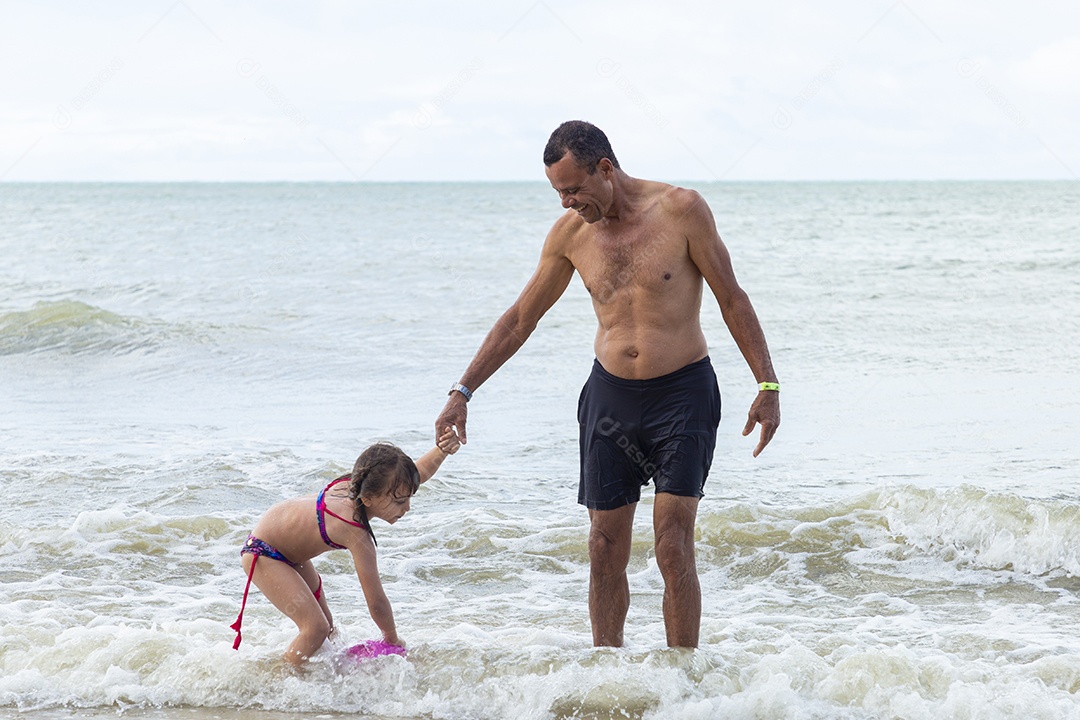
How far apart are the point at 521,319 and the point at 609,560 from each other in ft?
3.11

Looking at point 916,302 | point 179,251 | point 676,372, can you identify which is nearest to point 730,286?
point 676,372

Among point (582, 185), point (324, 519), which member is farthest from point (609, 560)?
point (582, 185)

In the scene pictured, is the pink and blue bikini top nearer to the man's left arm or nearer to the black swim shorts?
the black swim shorts

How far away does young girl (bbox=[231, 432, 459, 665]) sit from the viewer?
4.09 metres

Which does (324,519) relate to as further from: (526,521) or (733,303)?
(526,521)

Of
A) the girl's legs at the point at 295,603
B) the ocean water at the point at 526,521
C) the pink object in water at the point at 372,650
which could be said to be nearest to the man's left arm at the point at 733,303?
the ocean water at the point at 526,521

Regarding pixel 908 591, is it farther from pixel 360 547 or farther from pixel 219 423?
pixel 219 423

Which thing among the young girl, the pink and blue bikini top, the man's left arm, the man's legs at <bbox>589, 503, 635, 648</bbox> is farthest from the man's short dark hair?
the pink and blue bikini top

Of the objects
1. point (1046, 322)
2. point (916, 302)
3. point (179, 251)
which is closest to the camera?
point (1046, 322)

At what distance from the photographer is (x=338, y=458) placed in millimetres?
7918

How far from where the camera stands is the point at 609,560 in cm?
415

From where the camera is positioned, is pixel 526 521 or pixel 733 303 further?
pixel 526 521

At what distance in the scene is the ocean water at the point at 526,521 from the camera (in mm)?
4172

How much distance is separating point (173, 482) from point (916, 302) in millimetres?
12541
